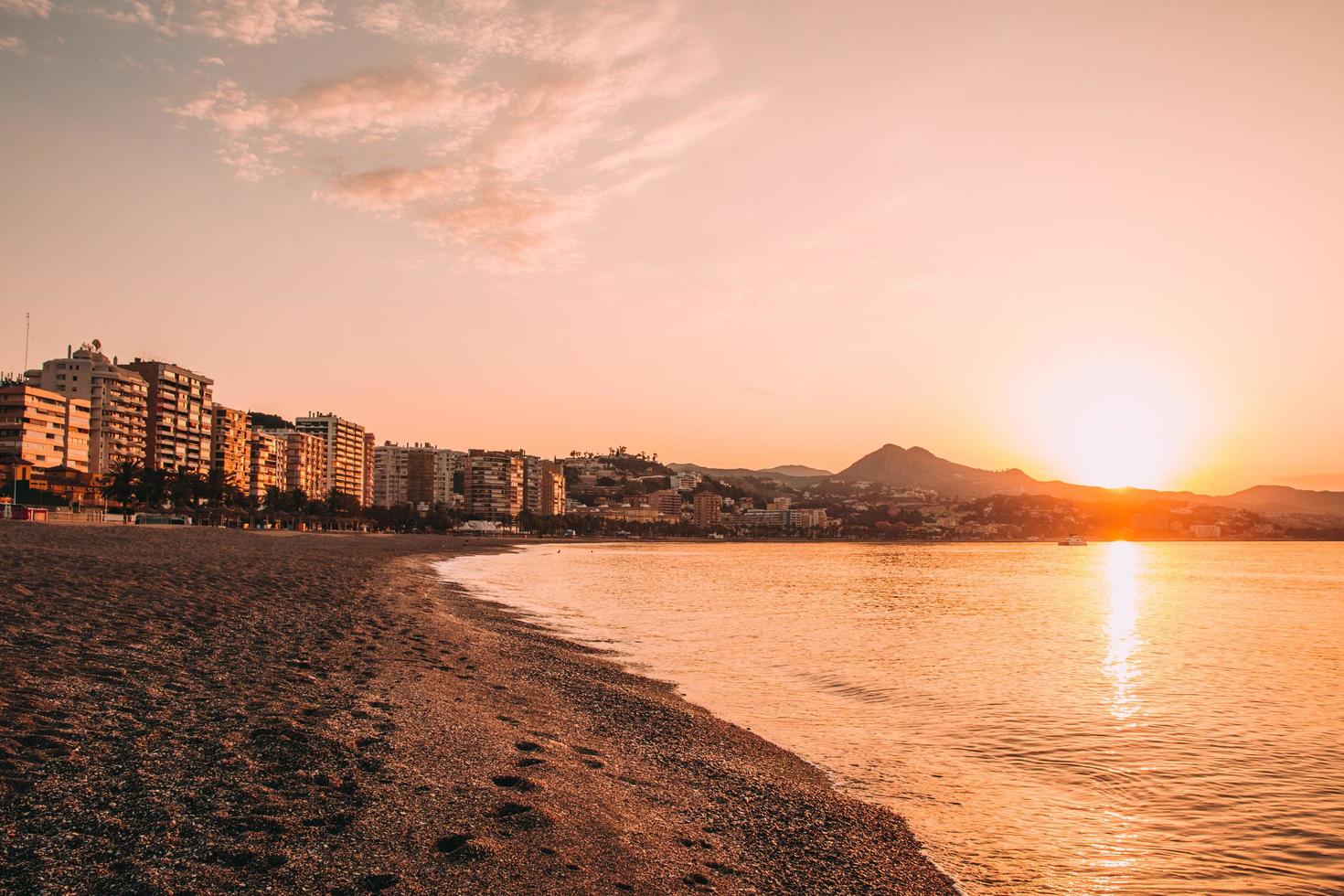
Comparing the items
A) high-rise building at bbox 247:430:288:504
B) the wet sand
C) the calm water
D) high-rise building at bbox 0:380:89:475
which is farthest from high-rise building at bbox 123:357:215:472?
the wet sand

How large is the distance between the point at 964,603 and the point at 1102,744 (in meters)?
35.1

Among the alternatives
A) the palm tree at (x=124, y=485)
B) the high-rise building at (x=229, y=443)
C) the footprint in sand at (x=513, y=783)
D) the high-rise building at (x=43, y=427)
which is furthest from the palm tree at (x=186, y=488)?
the footprint in sand at (x=513, y=783)

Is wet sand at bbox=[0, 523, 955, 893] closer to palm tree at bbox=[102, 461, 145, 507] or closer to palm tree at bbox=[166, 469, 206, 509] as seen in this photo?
palm tree at bbox=[102, 461, 145, 507]

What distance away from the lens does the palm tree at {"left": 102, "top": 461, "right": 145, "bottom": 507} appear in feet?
330

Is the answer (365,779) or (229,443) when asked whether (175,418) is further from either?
(365,779)

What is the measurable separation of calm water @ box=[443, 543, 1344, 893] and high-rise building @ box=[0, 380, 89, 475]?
10242 centimetres

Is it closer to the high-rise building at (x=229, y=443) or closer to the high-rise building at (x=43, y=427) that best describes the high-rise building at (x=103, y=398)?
the high-rise building at (x=43, y=427)

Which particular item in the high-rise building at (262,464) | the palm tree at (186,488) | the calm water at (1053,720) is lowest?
the calm water at (1053,720)

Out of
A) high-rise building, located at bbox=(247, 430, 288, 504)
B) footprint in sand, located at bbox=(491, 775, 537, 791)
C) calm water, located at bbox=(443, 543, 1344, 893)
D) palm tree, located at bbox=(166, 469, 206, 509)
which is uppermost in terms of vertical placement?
high-rise building, located at bbox=(247, 430, 288, 504)

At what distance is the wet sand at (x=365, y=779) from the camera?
6.89 metres

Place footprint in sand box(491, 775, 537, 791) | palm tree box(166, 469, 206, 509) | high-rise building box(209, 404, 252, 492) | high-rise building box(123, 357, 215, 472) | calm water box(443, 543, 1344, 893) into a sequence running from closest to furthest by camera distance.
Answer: footprint in sand box(491, 775, 537, 791) → calm water box(443, 543, 1344, 893) → palm tree box(166, 469, 206, 509) → high-rise building box(123, 357, 215, 472) → high-rise building box(209, 404, 252, 492)

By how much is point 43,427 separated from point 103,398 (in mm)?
15606

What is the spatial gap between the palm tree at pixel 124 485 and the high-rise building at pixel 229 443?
49832 millimetres

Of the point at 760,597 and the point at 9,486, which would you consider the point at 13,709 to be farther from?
the point at 9,486
